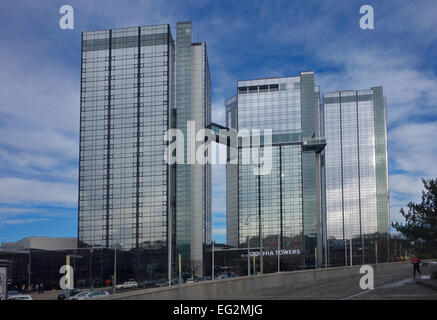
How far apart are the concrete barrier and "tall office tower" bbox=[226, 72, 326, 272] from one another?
105 m

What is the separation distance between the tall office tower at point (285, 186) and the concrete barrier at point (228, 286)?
344 feet

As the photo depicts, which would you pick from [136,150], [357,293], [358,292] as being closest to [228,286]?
[358,292]

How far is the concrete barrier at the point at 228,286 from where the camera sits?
101 feet

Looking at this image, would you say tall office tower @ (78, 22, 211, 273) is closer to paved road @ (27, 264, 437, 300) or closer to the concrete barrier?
the concrete barrier

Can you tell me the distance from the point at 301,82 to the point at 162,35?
70.6 meters

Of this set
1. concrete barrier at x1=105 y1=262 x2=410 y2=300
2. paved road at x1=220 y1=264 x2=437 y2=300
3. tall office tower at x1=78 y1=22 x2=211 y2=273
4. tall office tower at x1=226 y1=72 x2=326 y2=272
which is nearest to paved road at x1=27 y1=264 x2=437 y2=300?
paved road at x1=220 y1=264 x2=437 y2=300

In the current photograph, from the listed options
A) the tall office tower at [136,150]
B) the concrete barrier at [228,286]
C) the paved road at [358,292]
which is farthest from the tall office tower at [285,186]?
the paved road at [358,292]

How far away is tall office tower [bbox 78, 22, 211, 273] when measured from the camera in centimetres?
14338

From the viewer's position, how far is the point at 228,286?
42.6 meters

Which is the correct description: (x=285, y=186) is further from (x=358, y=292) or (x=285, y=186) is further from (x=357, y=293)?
(x=357, y=293)

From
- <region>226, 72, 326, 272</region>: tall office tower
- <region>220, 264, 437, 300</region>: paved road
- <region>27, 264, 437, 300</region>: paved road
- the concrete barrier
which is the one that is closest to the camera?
<region>27, 264, 437, 300</region>: paved road

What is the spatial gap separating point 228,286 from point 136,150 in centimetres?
10751

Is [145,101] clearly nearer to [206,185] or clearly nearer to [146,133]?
[146,133]

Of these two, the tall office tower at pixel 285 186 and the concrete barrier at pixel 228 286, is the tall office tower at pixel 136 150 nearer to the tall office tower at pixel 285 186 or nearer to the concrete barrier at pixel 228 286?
the tall office tower at pixel 285 186
